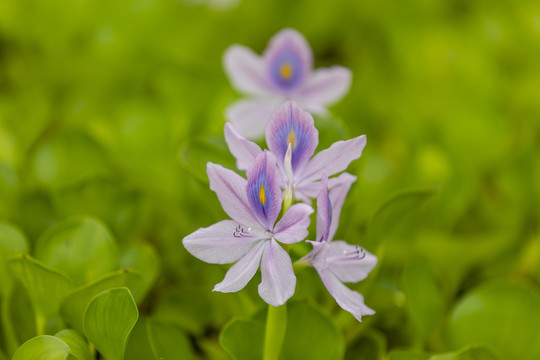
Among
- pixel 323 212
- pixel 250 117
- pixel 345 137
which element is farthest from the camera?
pixel 250 117

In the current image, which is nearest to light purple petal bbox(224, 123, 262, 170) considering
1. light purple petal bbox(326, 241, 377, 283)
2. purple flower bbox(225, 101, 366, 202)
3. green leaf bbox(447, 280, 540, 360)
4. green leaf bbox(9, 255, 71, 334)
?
purple flower bbox(225, 101, 366, 202)

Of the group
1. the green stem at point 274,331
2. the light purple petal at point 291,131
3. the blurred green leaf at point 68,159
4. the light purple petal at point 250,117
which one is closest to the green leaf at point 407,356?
the green stem at point 274,331

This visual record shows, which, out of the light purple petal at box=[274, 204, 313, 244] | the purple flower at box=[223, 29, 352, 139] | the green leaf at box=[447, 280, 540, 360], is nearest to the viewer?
the light purple petal at box=[274, 204, 313, 244]

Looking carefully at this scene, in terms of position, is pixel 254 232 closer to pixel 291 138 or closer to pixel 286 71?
pixel 291 138

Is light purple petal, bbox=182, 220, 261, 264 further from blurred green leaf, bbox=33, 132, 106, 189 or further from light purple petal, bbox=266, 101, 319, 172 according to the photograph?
blurred green leaf, bbox=33, 132, 106, 189

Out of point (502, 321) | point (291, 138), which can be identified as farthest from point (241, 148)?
point (502, 321)

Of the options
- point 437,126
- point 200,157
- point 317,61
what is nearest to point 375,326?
point 200,157

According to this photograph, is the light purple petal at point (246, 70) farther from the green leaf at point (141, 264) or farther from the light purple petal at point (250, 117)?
the green leaf at point (141, 264)
